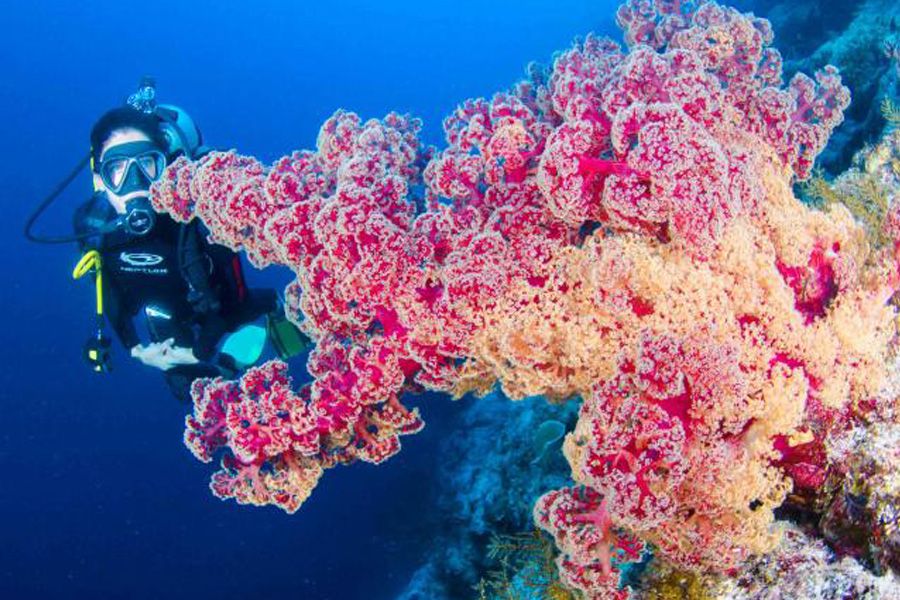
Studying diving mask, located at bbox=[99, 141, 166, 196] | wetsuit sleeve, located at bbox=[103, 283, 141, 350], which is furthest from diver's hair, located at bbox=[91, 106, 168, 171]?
wetsuit sleeve, located at bbox=[103, 283, 141, 350]

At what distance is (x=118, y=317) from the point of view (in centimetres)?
648

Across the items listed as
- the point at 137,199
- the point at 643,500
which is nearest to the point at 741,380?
the point at 643,500

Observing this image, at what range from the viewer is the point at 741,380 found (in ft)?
8.32

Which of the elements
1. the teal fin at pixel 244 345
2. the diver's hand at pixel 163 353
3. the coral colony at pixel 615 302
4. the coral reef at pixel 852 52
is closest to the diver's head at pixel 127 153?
the diver's hand at pixel 163 353

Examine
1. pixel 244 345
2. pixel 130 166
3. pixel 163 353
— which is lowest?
pixel 244 345

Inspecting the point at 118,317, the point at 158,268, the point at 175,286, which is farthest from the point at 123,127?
the point at 118,317

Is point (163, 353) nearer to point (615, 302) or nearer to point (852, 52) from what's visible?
point (615, 302)

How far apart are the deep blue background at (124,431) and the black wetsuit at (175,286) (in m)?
8.00

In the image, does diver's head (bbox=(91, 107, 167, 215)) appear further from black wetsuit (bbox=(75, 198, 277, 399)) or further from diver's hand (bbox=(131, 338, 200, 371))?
diver's hand (bbox=(131, 338, 200, 371))

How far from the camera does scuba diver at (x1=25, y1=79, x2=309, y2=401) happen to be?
5676mm

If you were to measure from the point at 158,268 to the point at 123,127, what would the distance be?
150 cm

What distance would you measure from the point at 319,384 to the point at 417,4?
123m

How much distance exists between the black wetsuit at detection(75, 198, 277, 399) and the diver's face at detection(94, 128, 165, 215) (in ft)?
0.75

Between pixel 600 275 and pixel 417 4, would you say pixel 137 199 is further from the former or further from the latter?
pixel 417 4
